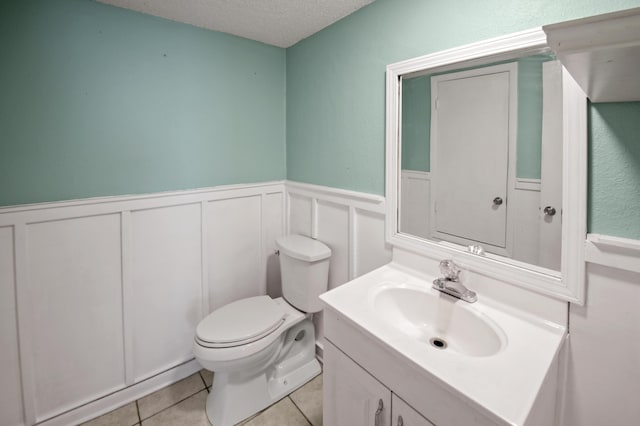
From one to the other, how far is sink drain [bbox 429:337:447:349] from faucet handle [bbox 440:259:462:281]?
23 centimetres

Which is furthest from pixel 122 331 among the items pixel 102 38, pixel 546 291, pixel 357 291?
pixel 546 291

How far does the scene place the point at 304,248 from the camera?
1.83 meters

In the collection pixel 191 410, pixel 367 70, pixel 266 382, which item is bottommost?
pixel 191 410

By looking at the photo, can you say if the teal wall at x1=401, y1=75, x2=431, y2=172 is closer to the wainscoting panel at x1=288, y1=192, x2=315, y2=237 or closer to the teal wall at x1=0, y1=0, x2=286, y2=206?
the wainscoting panel at x1=288, y1=192, x2=315, y2=237

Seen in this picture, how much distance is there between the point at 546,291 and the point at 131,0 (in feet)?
7.03

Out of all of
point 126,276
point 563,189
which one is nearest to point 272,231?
point 126,276

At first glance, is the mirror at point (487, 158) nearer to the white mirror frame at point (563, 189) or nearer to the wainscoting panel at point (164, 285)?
the white mirror frame at point (563, 189)

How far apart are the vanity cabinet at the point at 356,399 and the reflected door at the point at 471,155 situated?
0.65 meters

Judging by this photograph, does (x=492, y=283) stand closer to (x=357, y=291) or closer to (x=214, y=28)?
(x=357, y=291)

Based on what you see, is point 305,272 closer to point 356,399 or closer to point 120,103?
point 356,399

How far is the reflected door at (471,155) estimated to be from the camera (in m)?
1.12

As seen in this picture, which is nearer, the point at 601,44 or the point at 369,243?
the point at 601,44

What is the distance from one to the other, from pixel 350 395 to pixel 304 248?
880mm

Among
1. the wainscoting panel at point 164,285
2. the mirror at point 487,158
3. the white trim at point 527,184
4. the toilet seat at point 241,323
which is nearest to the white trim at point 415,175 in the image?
the mirror at point 487,158
